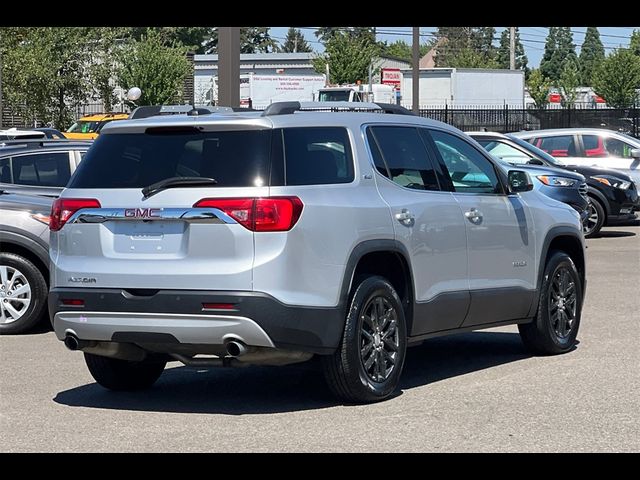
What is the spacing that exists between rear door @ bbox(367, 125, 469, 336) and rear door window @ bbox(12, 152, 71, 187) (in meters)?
5.14

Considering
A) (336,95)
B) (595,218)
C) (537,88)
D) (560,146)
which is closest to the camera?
(595,218)

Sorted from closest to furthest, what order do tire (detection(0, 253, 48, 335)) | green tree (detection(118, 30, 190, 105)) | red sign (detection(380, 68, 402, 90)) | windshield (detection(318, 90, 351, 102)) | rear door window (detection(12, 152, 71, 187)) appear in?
tire (detection(0, 253, 48, 335))
rear door window (detection(12, 152, 71, 187))
windshield (detection(318, 90, 351, 102))
green tree (detection(118, 30, 190, 105))
red sign (detection(380, 68, 402, 90))

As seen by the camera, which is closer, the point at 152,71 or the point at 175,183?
the point at 175,183

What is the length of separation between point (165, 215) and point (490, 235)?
8.90 feet

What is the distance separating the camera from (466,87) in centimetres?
5872

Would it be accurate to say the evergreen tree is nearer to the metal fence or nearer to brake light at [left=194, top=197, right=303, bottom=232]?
the metal fence

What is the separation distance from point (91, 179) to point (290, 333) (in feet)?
5.49

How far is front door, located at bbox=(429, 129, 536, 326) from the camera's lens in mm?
9008

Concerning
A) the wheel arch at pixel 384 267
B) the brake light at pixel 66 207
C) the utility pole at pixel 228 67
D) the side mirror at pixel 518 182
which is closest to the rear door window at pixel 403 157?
the wheel arch at pixel 384 267

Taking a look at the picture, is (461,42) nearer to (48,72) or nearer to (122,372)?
(48,72)

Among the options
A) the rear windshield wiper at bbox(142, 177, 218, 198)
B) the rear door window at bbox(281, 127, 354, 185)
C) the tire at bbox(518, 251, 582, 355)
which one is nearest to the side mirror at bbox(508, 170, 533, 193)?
the tire at bbox(518, 251, 582, 355)

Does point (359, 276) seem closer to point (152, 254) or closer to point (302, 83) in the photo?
point (152, 254)

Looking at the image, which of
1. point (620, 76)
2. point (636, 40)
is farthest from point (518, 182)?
point (636, 40)
